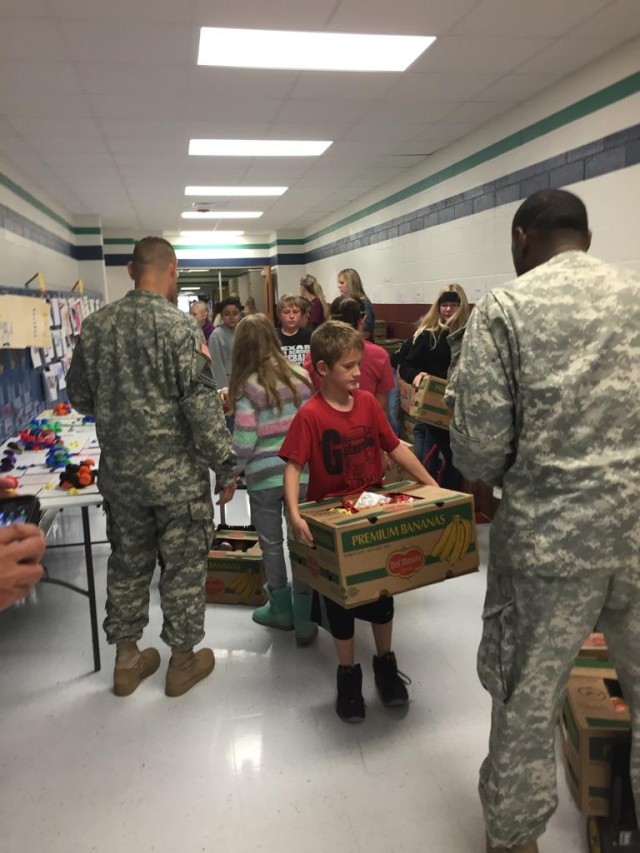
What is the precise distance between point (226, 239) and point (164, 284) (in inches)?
428

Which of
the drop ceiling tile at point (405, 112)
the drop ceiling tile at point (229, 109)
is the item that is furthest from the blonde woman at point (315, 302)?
the drop ceiling tile at point (229, 109)

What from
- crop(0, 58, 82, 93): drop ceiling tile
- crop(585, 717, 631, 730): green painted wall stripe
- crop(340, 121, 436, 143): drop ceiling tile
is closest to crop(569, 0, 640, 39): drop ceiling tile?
crop(340, 121, 436, 143): drop ceiling tile

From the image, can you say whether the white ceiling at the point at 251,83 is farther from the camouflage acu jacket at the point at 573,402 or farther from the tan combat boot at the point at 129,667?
the tan combat boot at the point at 129,667

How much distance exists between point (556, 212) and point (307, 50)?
2.63 metres

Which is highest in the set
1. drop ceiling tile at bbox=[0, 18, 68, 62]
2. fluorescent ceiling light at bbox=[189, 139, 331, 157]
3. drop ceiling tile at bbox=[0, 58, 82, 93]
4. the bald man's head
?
fluorescent ceiling light at bbox=[189, 139, 331, 157]

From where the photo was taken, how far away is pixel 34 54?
11.0 feet

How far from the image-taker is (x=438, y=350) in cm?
406

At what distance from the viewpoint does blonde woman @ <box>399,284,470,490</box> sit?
13.4ft

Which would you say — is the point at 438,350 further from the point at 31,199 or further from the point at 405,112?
the point at 31,199

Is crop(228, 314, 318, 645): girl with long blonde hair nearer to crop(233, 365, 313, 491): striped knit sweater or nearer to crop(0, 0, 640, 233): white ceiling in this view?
crop(233, 365, 313, 491): striped knit sweater

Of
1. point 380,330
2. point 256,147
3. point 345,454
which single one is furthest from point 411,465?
point 380,330

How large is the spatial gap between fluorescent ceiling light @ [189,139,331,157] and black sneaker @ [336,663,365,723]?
459 centimetres

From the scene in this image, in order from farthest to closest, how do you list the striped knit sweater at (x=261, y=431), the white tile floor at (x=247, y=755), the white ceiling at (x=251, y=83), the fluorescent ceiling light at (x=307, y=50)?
1. the fluorescent ceiling light at (x=307, y=50)
2. the white ceiling at (x=251, y=83)
3. the striped knit sweater at (x=261, y=431)
4. the white tile floor at (x=247, y=755)

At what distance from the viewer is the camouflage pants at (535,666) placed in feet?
4.77
